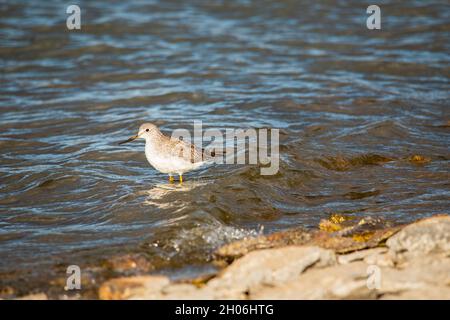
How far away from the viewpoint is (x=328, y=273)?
5984mm

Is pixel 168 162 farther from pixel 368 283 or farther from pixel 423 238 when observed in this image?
pixel 368 283

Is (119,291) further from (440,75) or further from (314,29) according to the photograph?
(314,29)

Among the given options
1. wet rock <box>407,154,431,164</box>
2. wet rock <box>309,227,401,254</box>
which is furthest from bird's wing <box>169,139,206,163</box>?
wet rock <box>407,154,431,164</box>

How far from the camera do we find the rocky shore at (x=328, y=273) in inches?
225

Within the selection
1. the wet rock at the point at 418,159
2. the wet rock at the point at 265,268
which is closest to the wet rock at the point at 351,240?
the wet rock at the point at 265,268

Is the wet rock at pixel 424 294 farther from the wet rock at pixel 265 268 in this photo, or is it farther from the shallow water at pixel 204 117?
the shallow water at pixel 204 117

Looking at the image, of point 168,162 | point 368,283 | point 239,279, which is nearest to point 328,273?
point 368,283

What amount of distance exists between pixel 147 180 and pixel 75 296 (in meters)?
3.54

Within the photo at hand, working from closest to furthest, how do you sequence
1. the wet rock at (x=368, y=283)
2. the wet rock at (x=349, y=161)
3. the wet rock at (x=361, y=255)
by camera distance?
the wet rock at (x=368, y=283), the wet rock at (x=361, y=255), the wet rock at (x=349, y=161)

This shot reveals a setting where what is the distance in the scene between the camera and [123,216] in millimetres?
8297

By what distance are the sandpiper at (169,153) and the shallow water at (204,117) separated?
38cm

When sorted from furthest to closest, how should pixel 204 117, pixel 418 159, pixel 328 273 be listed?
pixel 204 117
pixel 418 159
pixel 328 273

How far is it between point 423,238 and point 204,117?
6.64 metres

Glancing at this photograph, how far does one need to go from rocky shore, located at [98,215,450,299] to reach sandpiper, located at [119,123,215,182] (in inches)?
84.5
